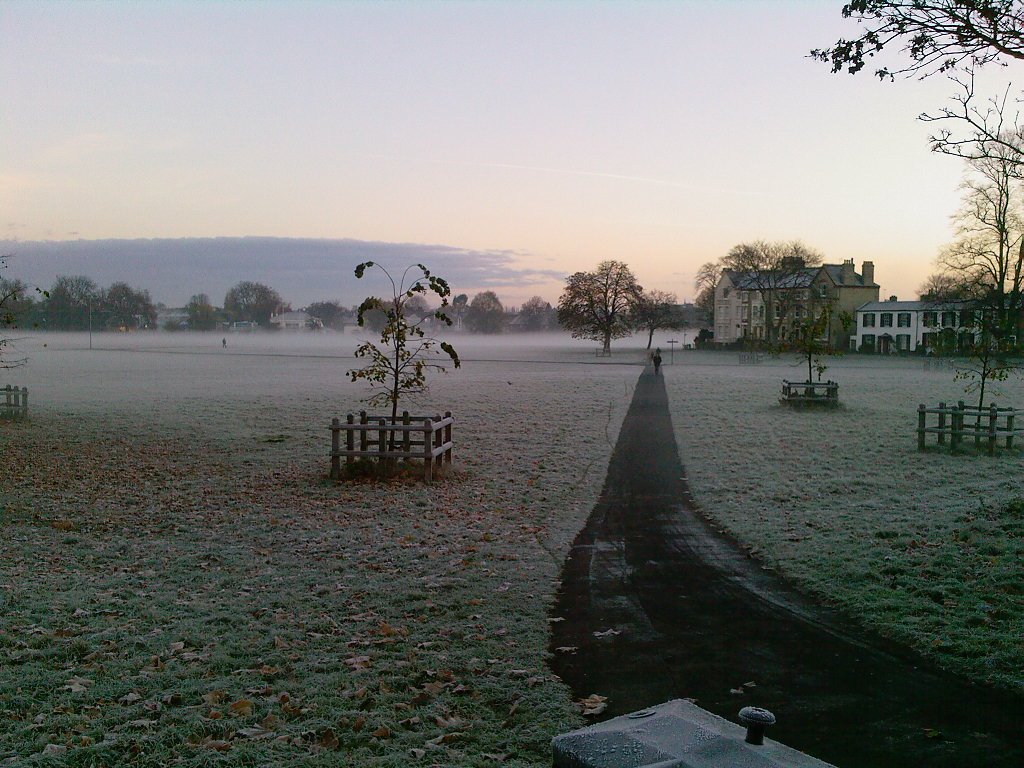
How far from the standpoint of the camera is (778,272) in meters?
105

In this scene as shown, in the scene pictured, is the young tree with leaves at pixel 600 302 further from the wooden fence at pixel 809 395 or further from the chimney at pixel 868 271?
the wooden fence at pixel 809 395

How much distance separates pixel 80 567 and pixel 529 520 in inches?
268

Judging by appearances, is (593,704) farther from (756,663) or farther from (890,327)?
Answer: (890,327)

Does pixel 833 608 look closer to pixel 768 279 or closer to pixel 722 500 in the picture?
pixel 722 500

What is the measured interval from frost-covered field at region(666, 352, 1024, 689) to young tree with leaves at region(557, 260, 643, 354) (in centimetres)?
7855

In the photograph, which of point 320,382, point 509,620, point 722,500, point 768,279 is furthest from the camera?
point 768,279

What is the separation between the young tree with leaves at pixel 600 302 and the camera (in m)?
108

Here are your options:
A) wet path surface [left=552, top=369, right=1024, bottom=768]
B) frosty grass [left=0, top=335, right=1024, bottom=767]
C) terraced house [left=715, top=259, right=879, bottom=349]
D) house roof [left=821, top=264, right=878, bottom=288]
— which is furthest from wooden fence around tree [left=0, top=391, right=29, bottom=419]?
house roof [left=821, top=264, right=878, bottom=288]

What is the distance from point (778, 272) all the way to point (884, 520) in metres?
97.7

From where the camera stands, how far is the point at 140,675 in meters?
6.84

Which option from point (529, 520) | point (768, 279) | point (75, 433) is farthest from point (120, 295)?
point (529, 520)

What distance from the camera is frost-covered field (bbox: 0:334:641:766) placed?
5.79 metres

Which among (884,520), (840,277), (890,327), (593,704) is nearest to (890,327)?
(890,327)

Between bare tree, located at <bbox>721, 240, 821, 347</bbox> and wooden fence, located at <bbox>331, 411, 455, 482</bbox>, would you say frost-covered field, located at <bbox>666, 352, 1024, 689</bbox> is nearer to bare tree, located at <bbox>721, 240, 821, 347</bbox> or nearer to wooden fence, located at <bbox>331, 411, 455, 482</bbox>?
wooden fence, located at <bbox>331, 411, 455, 482</bbox>
